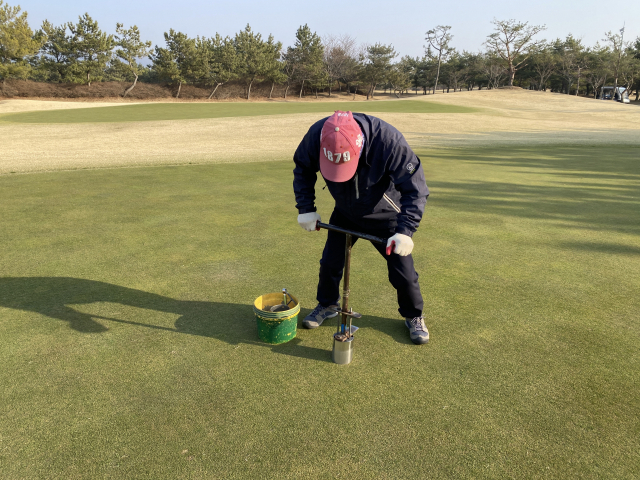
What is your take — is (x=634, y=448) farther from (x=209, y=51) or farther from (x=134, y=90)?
(x=209, y=51)

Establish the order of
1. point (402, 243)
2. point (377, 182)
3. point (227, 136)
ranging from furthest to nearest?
point (227, 136) < point (377, 182) < point (402, 243)

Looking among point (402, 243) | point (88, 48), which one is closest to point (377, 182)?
point (402, 243)

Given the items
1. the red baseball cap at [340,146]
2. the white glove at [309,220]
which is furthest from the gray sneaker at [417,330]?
the red baseball cap at [340,146]

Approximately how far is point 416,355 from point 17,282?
3767 mm

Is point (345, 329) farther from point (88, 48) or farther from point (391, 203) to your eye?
point (88, 48)

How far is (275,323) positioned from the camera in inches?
123

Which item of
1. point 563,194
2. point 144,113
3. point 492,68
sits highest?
point 492,68

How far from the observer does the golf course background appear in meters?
2.22

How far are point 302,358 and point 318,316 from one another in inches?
22.8

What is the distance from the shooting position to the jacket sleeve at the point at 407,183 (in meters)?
2.79

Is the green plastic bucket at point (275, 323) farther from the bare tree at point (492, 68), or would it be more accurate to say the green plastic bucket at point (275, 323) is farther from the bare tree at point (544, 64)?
the bare tree at point (544, 64)

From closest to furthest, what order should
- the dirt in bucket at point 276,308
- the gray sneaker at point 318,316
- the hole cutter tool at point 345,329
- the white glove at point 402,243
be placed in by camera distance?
the white glove at point 402,243, the hole cutter tool at point 345,329, the dirt in bucket at point 276,308, the gray sneaker at point 318,316

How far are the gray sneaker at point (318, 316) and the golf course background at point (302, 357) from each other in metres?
0.09

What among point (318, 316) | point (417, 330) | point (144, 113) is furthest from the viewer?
point (144, 113)
